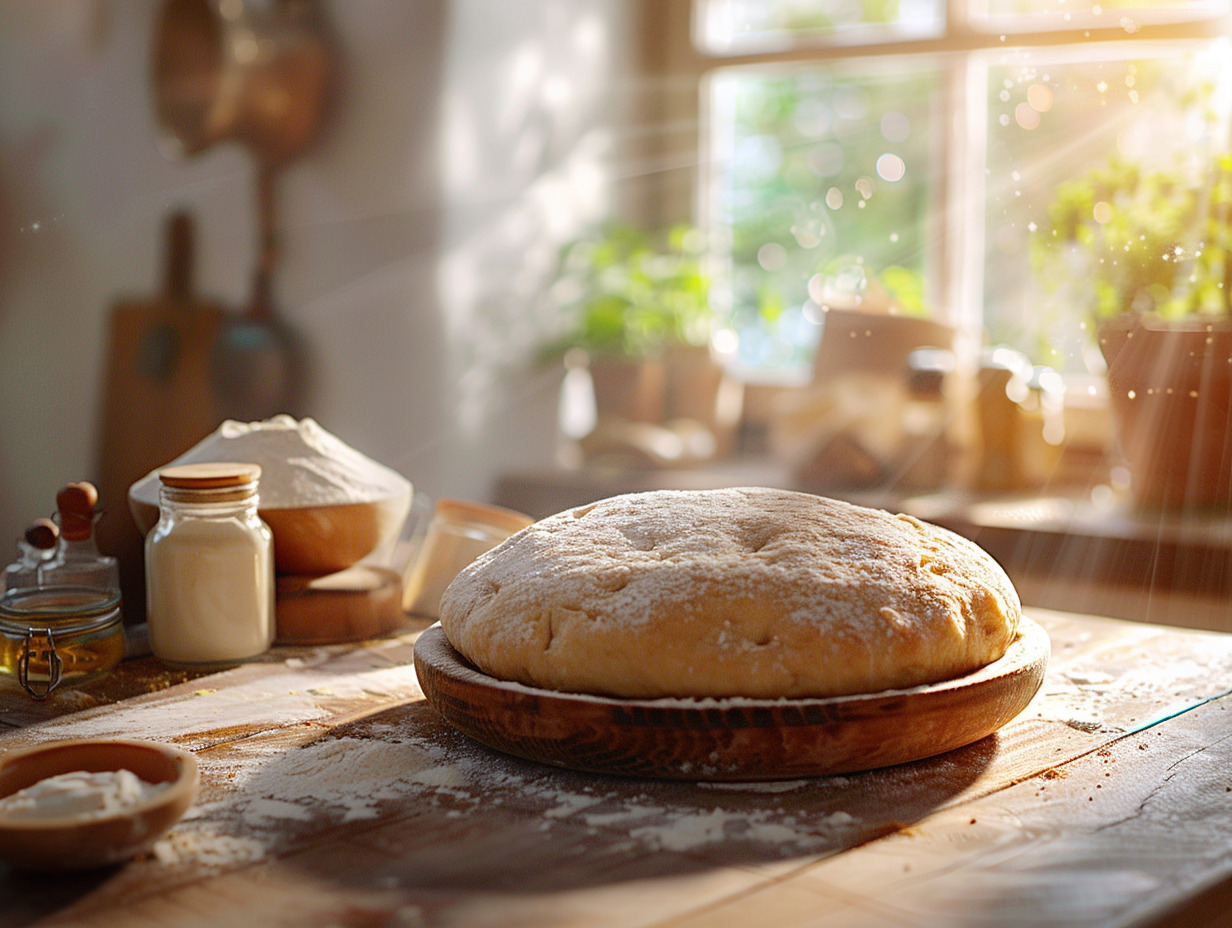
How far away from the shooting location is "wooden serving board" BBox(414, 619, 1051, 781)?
2.57ft

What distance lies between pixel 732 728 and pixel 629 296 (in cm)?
212

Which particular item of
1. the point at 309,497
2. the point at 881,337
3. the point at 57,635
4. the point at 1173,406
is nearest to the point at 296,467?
the point at 309,497

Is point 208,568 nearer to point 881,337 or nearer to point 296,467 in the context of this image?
point 296,467

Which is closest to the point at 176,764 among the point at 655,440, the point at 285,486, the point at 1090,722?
the point at 285,486

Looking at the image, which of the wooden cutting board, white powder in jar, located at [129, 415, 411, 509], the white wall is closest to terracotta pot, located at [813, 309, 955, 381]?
the white wall

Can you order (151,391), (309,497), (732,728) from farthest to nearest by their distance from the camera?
(151,391) < (309,497) < (732,728)

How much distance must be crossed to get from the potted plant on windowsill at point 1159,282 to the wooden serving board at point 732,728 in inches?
33.1

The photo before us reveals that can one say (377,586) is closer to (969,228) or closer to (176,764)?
(176,764)

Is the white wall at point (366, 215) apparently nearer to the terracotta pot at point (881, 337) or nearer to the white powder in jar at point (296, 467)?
the white powder in jar at point (296, 467)

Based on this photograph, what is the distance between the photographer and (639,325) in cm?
285

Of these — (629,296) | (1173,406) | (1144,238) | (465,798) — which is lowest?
(465,798)

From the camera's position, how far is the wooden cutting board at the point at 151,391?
142 cm

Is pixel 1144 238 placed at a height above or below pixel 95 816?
above

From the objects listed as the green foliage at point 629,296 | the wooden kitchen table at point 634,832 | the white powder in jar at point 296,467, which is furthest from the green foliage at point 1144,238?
the green foliage at point 629,296
